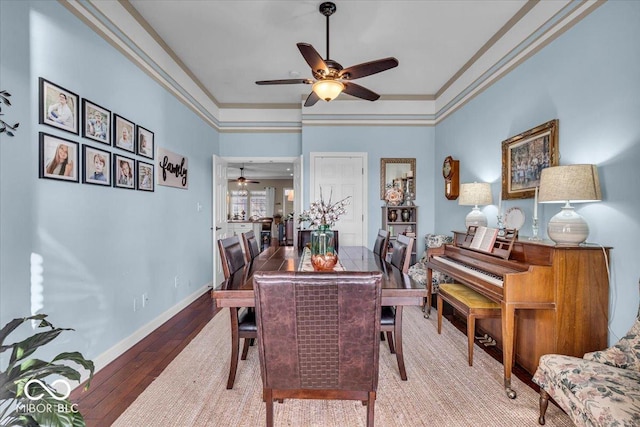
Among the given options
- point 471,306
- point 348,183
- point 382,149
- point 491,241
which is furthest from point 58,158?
point 382,149

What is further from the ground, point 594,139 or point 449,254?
point 594,139

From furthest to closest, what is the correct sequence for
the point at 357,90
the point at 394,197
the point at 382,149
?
the point at 382,149 → the point at 394,197 → the point at 357,90

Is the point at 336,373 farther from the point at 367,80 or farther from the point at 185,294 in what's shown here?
the point at 367,80

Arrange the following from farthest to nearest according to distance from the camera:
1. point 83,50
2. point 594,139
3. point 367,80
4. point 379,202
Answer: point 379,202 < point 367,80 < point 83,50 < point 594,139

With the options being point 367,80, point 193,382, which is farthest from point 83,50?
point 367,80

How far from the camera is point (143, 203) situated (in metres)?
2.96

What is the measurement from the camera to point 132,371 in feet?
7.62

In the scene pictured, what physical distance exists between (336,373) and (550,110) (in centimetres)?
255

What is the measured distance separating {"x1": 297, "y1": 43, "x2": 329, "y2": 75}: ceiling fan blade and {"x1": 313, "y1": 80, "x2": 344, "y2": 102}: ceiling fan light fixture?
0.08 m

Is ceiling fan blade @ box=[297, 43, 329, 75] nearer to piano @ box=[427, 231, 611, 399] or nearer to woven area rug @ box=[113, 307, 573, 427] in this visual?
piano @ box=[427, 231, 611, 399]

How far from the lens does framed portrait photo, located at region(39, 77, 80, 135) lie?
1878 mm

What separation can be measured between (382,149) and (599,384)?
3947mm

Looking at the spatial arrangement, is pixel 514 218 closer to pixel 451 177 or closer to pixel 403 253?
pixel 403 253

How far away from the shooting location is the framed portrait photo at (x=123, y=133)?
254 cm
